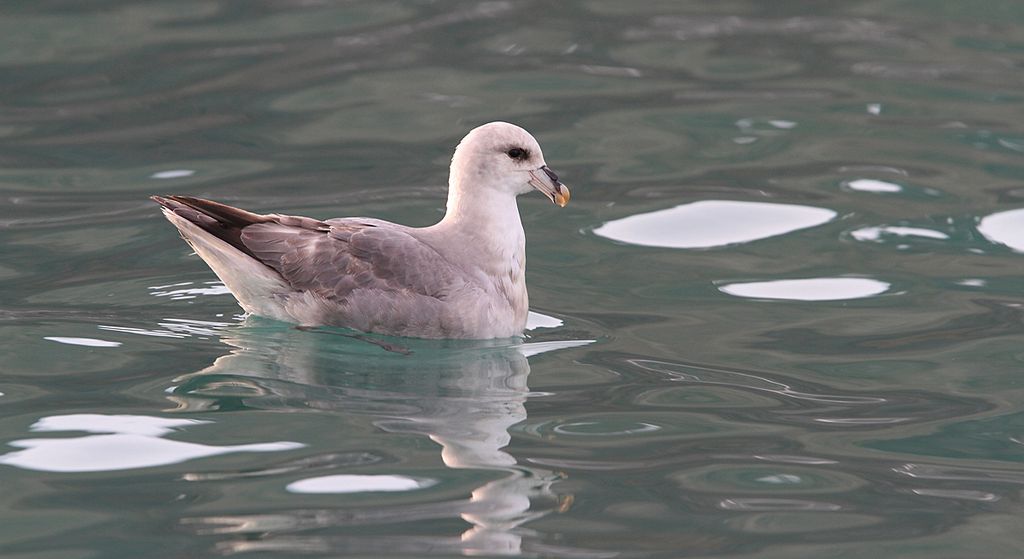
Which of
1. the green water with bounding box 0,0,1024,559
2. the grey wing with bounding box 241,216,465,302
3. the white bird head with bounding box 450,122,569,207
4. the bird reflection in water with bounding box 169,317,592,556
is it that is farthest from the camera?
the white bird head with bounding box 450,122,569,207

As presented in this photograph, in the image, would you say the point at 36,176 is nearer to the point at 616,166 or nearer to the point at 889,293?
the point at 616,166

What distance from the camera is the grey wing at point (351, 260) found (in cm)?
845

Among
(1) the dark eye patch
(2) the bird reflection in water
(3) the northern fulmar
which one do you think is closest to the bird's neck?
(3) the northern fulmar

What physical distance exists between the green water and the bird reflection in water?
24mm

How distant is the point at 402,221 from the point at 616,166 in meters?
2.09

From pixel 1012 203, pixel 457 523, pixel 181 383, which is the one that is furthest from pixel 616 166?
pixel 457 523

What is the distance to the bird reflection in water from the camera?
5945mm

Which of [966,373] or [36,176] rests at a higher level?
[36,176]

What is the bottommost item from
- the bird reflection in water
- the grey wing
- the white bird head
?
the bird reflection in water

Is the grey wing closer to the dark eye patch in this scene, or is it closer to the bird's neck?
the bird's neck

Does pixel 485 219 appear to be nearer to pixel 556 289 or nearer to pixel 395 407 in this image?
pixel 556 289

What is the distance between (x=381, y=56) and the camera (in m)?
14.6

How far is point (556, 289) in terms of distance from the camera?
988 centimetres

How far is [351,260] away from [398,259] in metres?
0.26
